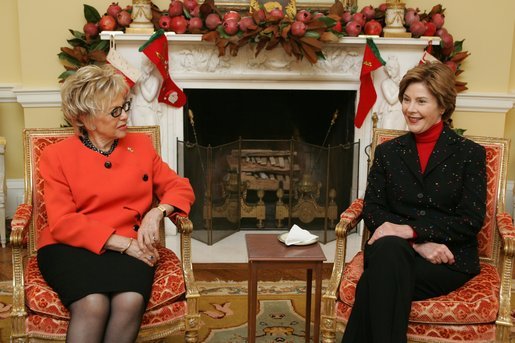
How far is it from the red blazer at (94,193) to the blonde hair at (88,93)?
0.12 metres

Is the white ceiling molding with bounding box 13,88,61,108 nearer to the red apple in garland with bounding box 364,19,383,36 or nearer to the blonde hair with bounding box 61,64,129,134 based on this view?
the blonde hair with bounding box 61,64,129,134

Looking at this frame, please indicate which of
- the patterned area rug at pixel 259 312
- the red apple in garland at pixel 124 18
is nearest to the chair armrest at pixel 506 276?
the patterned area rug at pixel 259 312

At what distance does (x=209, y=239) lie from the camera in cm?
396

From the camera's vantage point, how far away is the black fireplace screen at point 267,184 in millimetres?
3889

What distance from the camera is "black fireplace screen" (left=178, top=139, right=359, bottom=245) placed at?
389cm

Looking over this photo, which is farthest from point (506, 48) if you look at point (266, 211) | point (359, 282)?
point (359, 282)

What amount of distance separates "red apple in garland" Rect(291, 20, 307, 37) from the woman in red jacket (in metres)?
1.47

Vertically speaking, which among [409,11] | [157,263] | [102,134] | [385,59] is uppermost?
[409,11]

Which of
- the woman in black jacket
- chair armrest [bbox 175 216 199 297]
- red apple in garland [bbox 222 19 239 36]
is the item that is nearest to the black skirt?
chair armrest [bbox 175 216 199 297]

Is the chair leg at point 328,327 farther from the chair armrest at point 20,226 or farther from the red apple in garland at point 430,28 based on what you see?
the red apple in garland at point 430,28

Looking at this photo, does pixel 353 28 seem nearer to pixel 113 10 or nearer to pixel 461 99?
pixel 461 99

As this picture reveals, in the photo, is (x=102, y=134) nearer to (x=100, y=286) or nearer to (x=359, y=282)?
(x=100, y=286)

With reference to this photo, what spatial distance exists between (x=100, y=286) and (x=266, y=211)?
7.26 feet

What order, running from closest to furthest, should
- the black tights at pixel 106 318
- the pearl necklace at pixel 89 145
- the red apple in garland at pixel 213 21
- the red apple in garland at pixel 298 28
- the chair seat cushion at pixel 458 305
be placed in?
the black tights at pixel 106 318 < the chair seat cushion at pixel 458 305 < the pearl necklace at pixel 89 145 < the red apple in garland at pixel 298 28 < the red apple in garland at pixel 213 21
